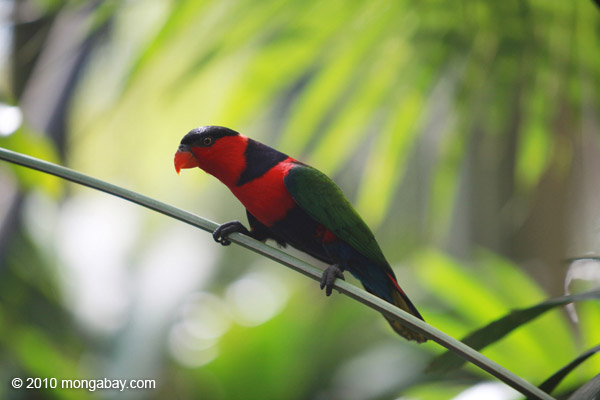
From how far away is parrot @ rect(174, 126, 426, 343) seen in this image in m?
0.47

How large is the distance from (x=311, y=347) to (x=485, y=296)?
52.6 inches

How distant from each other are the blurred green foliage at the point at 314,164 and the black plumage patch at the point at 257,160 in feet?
0.75

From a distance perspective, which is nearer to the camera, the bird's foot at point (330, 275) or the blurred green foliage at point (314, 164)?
the bird's foot at point (330, 275)

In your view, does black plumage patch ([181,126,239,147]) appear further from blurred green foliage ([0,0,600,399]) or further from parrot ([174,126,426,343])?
blurred green foliage ([0,0,600,399])

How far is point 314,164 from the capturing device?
126 centimetres

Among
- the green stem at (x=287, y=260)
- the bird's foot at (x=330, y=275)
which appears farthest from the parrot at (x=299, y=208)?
the green stem at (x=287, y=260)

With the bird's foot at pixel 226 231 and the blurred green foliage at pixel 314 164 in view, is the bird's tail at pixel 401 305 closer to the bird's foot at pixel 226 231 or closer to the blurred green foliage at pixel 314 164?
the bird's foot at pixel 226 231

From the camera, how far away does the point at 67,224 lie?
2723mm

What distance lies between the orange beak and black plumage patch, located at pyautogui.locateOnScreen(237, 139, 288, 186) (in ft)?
0.18

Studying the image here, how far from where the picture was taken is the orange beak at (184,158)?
0.43 meters

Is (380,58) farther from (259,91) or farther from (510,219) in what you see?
(510,219)

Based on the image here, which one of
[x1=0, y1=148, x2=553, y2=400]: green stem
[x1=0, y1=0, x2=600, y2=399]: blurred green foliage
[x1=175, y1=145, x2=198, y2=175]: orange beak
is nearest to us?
[x1=0, y1=148, x2=553, y2=400]: green stem

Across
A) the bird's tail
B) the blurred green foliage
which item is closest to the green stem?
the bird's tail

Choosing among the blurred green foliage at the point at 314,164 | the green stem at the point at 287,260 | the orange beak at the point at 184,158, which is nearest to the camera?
the green stem at the point at 287,260
